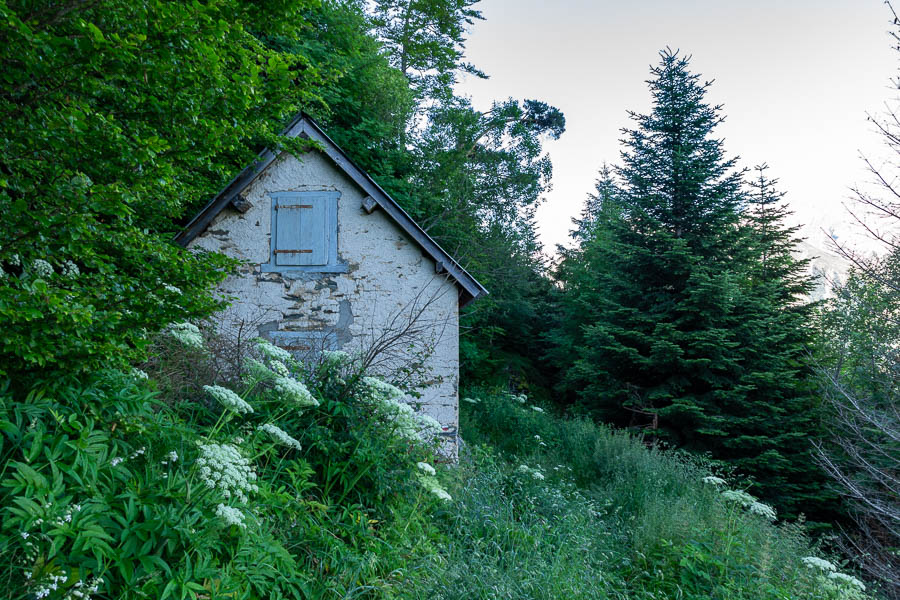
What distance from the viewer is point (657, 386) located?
43.7 ft

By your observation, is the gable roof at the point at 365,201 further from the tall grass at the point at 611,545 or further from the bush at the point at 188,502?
the bush at the point at 188,502

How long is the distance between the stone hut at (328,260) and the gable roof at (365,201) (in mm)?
17

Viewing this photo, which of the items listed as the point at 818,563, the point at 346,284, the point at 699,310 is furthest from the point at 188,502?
the point at 699,310

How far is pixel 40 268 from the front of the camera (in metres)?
2.96

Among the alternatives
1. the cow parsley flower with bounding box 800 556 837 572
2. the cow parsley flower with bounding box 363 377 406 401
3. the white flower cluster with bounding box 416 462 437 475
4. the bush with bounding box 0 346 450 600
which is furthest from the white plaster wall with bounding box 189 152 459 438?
the cow parsley flower with bounding box 800 556 837 572

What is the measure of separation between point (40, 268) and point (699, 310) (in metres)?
13.2

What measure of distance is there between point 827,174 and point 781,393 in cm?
760

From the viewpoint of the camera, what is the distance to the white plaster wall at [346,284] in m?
8.07

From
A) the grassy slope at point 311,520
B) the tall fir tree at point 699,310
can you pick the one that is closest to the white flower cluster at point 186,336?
the grassy slope at point 311,520

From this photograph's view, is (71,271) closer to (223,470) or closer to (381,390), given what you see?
(223,470)

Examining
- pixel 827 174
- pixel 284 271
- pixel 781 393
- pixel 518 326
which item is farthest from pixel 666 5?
pixel 518 326

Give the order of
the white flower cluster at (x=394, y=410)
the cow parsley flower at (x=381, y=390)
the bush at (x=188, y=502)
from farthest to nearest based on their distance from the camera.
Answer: the cow parsley flower at (x=381, y=390) < the white flower cluster at (x=394, y=410) < the bush at (x=188, y=502)

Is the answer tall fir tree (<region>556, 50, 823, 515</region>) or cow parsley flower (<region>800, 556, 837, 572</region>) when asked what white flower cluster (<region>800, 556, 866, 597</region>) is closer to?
cow parsley flower (<region>800, 556, 837, 572</region>)

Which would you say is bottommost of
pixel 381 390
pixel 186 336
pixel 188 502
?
pixel 188 502
